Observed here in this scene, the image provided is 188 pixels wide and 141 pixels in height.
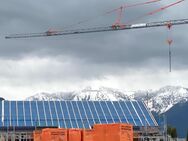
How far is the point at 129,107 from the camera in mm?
62906

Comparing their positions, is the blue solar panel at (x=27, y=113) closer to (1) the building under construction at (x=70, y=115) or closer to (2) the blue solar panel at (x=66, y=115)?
(1) the building under construction at (x=70, y=115)

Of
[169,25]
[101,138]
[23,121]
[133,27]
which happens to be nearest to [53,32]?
[133,27]

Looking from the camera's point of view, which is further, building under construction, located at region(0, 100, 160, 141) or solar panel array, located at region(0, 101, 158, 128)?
solar panel array, located at region(0, 101, 158, 128)

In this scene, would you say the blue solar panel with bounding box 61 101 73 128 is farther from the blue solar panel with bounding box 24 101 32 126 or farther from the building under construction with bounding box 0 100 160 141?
the blue solar panel with bounding box 24 101 32 126

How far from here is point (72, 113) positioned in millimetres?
60844

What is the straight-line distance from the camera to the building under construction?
56750 millimetres

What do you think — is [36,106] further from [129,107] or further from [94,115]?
[129,107]

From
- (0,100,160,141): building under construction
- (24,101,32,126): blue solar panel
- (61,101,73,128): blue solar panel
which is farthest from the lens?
(61,101,73,128): blue solar panel

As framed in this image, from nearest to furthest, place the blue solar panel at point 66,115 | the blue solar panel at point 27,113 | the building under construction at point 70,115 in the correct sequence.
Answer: the building under construction at point 70,115
the blue solar panel at point 27,113
the blue solar panel at point 66,115

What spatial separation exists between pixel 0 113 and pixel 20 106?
3.57m

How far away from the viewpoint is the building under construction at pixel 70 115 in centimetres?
5675

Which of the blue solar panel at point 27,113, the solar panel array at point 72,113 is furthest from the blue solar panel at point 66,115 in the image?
the blue solar panel at point 27,113

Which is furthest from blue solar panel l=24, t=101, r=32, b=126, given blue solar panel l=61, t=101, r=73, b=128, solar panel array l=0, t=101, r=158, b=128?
blue solar panel l=61, t=101, r=73, b=128

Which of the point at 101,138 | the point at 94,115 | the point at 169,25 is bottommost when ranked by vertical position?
the point at 101,138
